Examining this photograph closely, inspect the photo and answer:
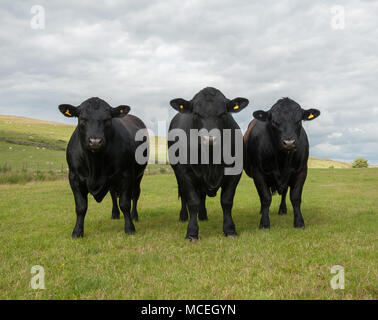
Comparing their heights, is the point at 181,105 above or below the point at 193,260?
above

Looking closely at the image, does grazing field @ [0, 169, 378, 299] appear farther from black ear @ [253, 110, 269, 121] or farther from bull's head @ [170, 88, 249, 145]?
black ear @ [253, 110, 269, 121]

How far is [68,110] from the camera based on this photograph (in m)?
6.98

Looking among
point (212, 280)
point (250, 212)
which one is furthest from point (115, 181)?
point (250, 212)

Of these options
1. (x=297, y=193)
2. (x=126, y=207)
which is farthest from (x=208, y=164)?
(x=297, y=193)

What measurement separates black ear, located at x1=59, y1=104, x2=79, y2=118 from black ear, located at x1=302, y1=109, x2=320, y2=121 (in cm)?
480

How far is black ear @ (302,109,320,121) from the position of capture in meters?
7.52

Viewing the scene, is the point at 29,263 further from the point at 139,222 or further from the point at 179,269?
the point at 139,222

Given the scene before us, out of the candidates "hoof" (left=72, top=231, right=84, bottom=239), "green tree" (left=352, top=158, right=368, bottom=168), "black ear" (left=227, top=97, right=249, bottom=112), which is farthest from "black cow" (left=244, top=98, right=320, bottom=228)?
"green tree" (left=352, top=158, right=368, bottom=168)

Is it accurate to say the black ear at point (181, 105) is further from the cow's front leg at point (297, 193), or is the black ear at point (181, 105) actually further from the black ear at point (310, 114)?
the cow's front leg at point (297, 193)

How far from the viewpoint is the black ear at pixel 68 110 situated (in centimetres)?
691

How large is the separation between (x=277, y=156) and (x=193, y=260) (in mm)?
3404

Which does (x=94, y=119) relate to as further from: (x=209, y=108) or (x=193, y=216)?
(x=193, y=216)

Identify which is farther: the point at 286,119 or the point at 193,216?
the point at 286,119

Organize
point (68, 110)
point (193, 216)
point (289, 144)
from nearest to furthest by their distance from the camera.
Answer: point (289, 144)
point (193, 216)
point (68, 110)
